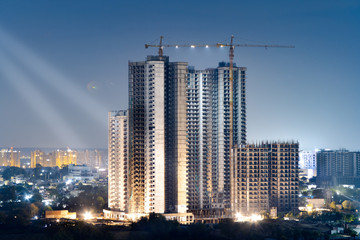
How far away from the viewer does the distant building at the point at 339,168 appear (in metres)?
33.6

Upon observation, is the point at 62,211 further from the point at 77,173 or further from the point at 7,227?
the point at 77,173

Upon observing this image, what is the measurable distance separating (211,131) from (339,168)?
53.9 ft

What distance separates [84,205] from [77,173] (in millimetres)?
18612

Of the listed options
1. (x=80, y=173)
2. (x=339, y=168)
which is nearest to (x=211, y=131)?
(x=339, y=168)

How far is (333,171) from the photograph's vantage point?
34875 mm

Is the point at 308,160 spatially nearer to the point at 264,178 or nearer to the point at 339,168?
the point at 339,168

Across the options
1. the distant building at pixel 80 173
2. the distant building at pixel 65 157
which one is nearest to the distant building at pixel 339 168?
the distant building at pixel 80 173

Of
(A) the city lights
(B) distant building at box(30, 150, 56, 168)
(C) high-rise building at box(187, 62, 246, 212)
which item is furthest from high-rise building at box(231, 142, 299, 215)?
(B) distant building at box(30, 150, 56, 168)

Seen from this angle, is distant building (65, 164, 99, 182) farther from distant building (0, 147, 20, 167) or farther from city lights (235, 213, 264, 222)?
city lights (235, 213, 264, 222)

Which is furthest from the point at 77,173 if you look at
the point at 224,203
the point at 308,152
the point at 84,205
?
the point at 224,203

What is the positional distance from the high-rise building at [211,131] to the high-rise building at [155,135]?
592 millimetres

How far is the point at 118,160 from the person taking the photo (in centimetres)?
1947

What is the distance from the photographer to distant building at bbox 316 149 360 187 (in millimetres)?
33619

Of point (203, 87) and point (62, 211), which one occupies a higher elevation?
point (203, 87)
